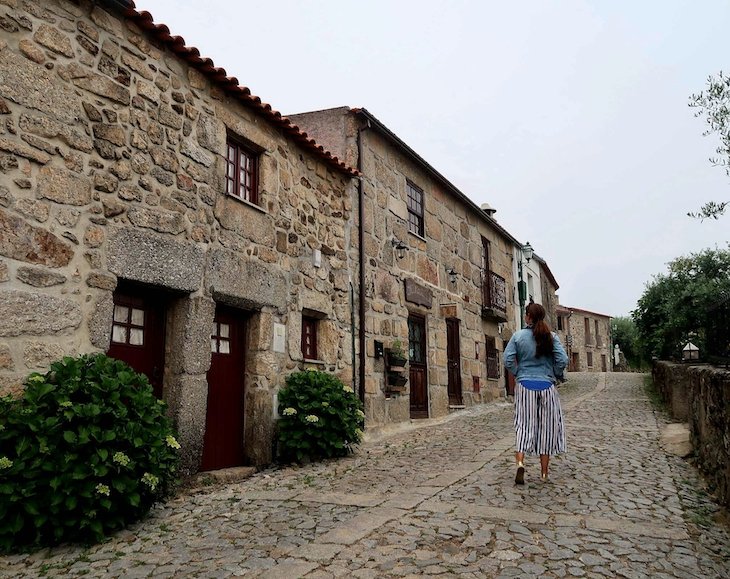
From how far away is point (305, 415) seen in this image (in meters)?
6.33

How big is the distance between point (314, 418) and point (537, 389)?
2389mm

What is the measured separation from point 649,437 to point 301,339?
14.5 ft

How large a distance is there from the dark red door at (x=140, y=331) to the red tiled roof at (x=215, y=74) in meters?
2.24

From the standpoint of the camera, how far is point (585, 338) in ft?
123

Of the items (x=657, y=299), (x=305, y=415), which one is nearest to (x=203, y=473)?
(x=305, y=415)

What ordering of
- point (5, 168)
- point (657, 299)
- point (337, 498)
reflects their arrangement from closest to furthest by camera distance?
point (5, 168) < point (337, 498) < point (657, 299)

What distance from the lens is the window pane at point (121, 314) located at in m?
4.99

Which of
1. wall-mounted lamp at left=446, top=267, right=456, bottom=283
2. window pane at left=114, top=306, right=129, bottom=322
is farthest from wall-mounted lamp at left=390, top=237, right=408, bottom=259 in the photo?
window pane at left=114, top=306, right=129, bottom=322

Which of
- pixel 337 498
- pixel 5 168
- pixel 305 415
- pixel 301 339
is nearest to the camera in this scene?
pixel 5 168

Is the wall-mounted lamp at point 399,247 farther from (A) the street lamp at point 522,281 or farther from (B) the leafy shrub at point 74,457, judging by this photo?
(A) the street lamp at point 522,281

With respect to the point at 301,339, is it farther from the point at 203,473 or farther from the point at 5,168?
the point at 5,168

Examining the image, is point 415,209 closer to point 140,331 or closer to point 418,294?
point 418,294

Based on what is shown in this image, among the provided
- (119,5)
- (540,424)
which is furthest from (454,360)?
(119,5)

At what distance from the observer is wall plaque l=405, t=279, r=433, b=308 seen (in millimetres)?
9867
